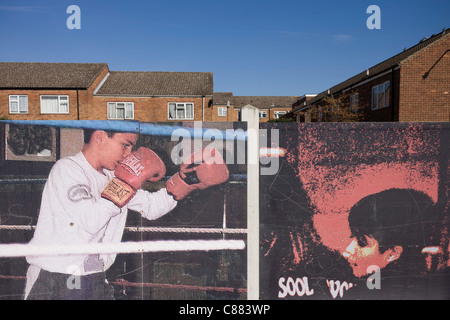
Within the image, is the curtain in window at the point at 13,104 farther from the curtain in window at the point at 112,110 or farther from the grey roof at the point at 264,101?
the grey roof at the point at 264,101

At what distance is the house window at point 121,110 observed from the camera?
91.9 feet

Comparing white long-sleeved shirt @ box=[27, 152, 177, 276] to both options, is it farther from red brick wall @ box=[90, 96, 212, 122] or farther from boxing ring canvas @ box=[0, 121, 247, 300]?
red brick wall @ box=[90, 96, 212, 122]

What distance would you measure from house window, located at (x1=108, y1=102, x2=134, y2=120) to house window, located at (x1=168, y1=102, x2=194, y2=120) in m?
3.75

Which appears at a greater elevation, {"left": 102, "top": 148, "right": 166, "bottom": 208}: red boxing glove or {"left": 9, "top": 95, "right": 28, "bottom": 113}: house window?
{"left": 9, "top": 95, "right": 28, "bottom": 113}: house window

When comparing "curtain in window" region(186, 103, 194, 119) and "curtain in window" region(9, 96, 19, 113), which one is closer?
"curtain in window" region(9, 96, 19, 113)

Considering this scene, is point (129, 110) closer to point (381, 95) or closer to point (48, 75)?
point (48, 75)

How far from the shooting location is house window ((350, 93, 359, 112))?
21344 mm

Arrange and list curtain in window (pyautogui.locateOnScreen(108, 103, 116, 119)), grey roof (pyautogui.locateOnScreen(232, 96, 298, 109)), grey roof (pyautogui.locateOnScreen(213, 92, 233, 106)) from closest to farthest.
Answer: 1. curtain in window (pyautogui.locateOnScreen(108, 103, 116, 119))
2. grey roof (pyautogui.locateOnScreen(213, 92, 233, 106))
3. grey roof (pyautogui.locateOnScreen(232, 96, 298, 109))

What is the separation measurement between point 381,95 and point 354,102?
3256 millimetres

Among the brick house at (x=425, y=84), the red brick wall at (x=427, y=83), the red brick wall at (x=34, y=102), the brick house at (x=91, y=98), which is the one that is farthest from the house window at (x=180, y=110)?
the red brick wall at (x=427, y=83)

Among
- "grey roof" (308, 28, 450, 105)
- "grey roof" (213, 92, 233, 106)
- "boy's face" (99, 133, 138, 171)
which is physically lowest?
"boy's face" (99, 133, 138, 171)

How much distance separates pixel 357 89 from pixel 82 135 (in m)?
22.8

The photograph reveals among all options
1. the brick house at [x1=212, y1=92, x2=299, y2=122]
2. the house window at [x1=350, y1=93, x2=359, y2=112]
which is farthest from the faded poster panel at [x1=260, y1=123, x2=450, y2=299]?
the brick house at [x1=212, y1=92, x2=299, y2=122]
